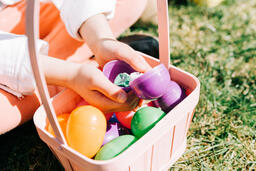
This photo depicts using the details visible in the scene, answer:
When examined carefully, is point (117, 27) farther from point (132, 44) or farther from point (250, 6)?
point (250, 6)

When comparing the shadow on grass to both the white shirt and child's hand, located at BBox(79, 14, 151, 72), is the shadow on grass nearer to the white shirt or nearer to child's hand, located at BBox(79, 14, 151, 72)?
the white shirt

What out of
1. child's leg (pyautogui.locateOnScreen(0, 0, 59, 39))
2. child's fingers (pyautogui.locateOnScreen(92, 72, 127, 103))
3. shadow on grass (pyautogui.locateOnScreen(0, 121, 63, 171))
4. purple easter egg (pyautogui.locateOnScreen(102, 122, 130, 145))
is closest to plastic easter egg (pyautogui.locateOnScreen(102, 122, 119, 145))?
purple easter egg (pyautogui.locateOnScreen(102, 122, 130, 145))

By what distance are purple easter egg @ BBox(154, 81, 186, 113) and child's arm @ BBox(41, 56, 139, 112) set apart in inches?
4.2

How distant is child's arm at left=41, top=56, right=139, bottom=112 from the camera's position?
36.0 inches

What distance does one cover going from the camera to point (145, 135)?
788mm

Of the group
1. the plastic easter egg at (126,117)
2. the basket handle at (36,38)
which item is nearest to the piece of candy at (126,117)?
the plastic easter egg at (126,117)

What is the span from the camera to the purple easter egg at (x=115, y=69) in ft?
3.43

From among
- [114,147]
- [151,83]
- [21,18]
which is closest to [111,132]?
[114,147]

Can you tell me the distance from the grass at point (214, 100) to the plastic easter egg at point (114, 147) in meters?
0.32

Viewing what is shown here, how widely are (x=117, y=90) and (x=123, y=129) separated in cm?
18

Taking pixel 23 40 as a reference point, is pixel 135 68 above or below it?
below

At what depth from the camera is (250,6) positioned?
210 centimetres

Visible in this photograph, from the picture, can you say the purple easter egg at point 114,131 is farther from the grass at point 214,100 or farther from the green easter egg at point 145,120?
the grass at point 214,100

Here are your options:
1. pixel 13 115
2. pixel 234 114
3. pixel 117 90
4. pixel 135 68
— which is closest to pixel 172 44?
pixel 234 114
